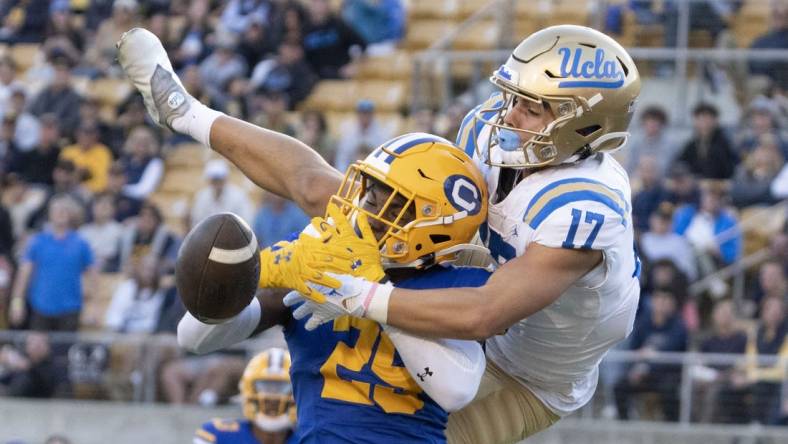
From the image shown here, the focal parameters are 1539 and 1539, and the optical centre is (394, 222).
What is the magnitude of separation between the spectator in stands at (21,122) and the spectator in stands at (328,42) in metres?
2.22

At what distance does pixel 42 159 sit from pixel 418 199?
797 centimetres

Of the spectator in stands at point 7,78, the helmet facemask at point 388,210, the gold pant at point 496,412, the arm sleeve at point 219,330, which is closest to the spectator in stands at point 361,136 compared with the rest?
the spectator in stands at point 7,78

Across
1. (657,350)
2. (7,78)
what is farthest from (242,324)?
(7,78)

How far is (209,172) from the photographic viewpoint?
10570mm

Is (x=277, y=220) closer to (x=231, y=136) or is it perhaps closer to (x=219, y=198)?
(x=219, y=198)

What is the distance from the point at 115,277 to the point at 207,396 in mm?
1594

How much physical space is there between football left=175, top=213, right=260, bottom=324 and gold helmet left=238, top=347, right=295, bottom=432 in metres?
2.43

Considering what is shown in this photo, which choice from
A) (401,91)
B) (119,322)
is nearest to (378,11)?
(401,91)

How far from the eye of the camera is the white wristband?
13.4ft

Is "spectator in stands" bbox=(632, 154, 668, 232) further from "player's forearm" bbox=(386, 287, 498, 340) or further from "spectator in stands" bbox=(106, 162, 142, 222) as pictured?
"player's forearm" bbox=(386, 287, 498, 340)

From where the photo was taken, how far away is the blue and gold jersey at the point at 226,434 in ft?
21.5

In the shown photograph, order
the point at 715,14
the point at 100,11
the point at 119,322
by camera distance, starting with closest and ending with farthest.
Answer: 1. the point at 119,322
2. the point at 715,14
3. the point at 100,11

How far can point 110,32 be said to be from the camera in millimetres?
13312

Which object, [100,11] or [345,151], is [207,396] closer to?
[345,151]
